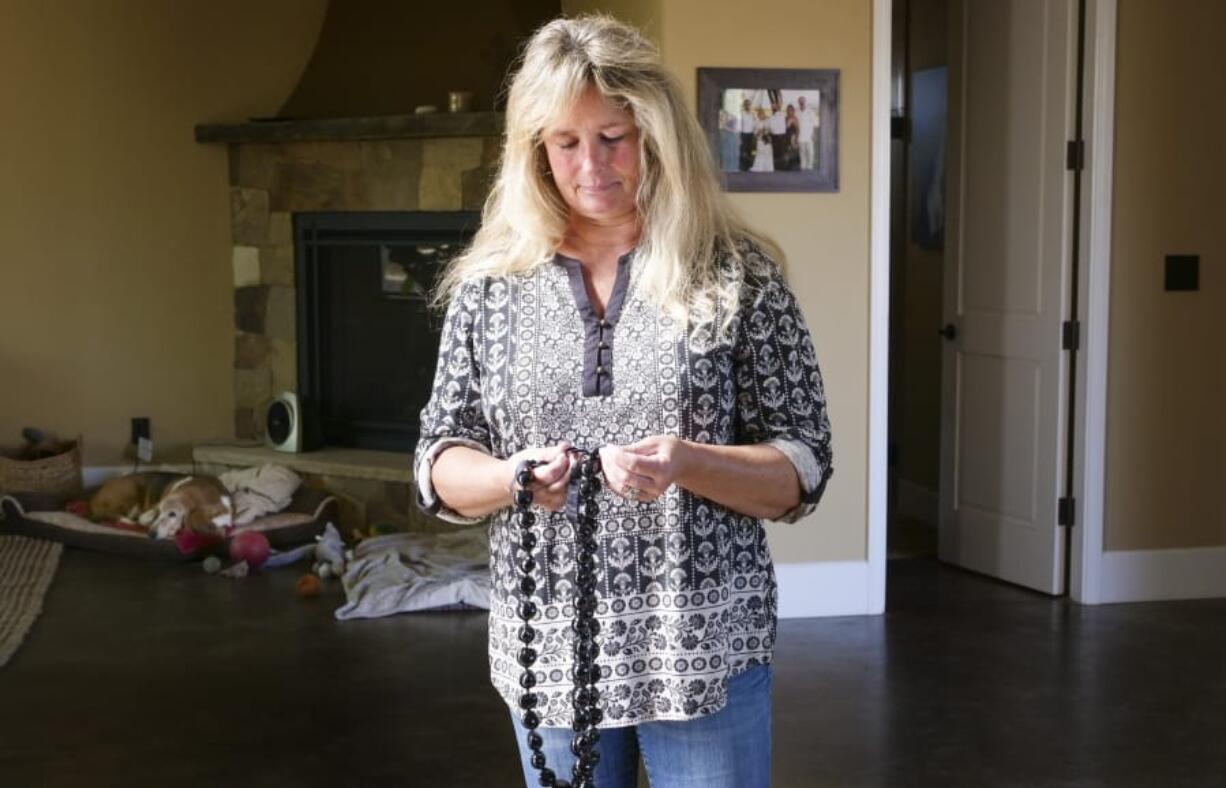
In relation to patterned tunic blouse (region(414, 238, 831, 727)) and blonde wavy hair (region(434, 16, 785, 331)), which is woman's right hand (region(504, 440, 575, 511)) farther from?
blonde wavy hair (region(434, 16, 785, 331))

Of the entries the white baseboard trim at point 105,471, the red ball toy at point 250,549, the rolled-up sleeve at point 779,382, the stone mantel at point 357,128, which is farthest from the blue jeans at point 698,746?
the white baseboard trim at point 105,471

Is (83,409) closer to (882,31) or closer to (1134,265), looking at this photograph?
(882,31)

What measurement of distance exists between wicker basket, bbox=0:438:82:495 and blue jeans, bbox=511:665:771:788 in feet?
17.3

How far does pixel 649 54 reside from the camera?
166 cm

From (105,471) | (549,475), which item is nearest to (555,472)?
(549,475)

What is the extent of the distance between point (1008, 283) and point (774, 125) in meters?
1.06

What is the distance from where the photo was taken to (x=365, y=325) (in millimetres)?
6895

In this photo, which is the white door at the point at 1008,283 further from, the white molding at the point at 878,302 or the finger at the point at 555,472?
the finger at the point at 555,472

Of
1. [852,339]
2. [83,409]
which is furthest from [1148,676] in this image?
[83,409]

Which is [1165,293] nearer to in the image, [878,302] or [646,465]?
[878,302]

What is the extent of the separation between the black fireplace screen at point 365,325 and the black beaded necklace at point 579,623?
5098 millimetres

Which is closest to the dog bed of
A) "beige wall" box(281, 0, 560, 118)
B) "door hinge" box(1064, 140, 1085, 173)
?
"beige wall" box(281, 0, 560, 118)

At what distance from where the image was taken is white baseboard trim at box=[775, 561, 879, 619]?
518 centimetres

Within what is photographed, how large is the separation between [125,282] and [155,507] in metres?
1.20
